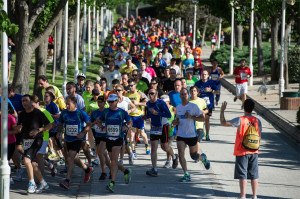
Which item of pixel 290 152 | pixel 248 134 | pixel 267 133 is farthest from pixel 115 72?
pixel 248 134

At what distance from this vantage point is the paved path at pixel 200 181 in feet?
36.2

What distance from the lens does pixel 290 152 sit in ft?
49.7

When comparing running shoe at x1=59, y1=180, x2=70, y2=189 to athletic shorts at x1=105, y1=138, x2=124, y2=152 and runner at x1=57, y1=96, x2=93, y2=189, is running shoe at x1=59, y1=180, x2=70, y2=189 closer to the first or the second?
runner at x1=57, y1=96, x2=93, y2=189

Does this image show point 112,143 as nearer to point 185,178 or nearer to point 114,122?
point 114,122

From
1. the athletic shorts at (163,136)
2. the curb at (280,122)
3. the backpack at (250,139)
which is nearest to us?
the backpack at (250,139)

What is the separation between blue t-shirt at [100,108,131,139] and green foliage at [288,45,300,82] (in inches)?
780

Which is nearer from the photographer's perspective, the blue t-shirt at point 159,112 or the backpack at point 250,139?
the backpack at point 250,139

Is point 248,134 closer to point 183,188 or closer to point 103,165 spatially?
point 183,188

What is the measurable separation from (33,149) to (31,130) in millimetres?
339

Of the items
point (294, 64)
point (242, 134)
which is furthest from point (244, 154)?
point (294, 64)

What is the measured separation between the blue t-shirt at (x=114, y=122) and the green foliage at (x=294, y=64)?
65.0 ft

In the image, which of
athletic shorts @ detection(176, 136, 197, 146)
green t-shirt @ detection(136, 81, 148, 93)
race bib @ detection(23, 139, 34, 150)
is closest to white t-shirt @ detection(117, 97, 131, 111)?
athletic shorts @ detection(176, 136, 197, 146)

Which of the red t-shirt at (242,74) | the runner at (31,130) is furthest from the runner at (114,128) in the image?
the red t-shirt at (242,74)

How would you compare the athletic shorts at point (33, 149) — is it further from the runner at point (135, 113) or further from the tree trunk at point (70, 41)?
the tree trunk at point (70, 41)
